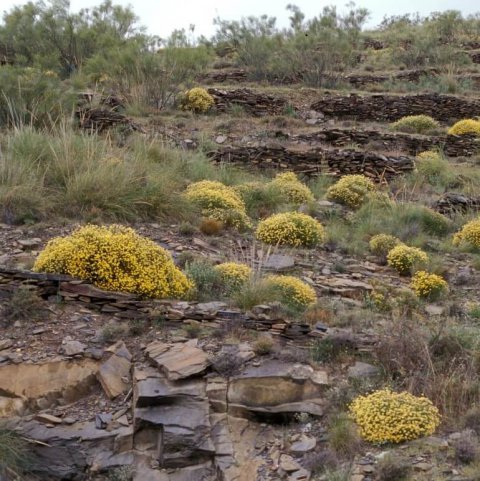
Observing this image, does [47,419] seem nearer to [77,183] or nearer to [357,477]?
[357,477]

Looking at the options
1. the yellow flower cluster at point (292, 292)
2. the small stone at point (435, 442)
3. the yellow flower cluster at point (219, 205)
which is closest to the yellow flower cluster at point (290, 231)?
the yellow flower cluster at point (219, 205)

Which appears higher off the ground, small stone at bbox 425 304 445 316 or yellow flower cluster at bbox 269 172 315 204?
yellow flower cluster at bbox 269 172 315 204

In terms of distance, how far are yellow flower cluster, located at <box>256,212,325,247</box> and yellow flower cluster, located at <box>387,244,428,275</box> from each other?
1.00m

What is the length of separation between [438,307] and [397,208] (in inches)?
150

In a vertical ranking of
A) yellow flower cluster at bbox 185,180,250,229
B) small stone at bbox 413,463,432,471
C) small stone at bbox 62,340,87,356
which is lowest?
small stone at bbox 413,463,432,471

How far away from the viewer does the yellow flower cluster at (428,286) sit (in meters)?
7.65

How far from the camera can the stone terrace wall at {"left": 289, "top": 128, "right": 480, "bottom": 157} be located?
15688mm

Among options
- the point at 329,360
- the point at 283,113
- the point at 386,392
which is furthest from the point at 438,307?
the point at 283,113

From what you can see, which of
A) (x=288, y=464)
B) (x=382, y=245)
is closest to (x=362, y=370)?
(x=288, y=464)

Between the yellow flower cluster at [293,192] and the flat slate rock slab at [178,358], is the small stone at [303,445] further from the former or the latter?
the yellow flower cluster at [293,192]

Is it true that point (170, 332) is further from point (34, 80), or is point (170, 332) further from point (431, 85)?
point (431, 85)

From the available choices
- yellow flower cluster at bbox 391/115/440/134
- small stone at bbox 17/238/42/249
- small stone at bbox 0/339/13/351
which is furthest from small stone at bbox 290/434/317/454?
yellow flower cluster at bbox 391/115/440/134

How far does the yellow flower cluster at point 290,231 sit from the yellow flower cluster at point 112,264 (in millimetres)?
2459

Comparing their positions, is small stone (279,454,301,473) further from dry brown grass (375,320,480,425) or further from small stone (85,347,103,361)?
small stone (85,347,103,361)
